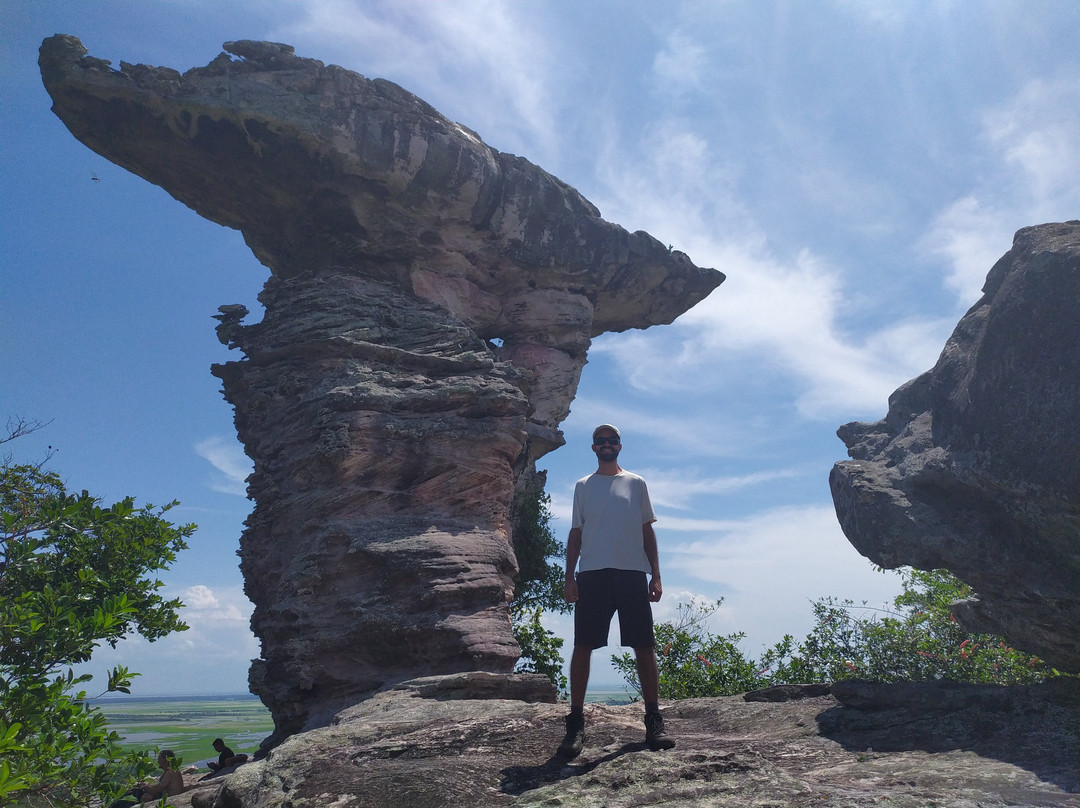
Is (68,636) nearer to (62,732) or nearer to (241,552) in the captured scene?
(62,732)

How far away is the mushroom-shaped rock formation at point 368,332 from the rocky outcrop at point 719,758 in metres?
4.37

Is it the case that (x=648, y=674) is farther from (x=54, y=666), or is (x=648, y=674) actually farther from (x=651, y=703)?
(x=54, y=666)

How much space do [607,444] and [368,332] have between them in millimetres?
9476

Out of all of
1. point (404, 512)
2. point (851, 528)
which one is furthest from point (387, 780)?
point (404, 512)

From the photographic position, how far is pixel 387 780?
5844mm

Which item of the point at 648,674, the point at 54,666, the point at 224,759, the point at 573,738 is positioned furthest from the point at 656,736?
the point at 224,759

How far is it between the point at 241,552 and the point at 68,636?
260 inches

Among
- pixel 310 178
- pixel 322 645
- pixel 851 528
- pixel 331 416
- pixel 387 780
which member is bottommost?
pixel 387 780

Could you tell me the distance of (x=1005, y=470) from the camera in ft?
24.0

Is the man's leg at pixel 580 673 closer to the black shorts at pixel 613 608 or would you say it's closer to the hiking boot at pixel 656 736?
the black shorts at pixel 613 608

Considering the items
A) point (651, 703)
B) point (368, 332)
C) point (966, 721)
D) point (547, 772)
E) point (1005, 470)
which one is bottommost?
point (547, 772)

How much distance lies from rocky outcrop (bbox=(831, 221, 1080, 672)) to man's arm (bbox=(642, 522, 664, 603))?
11.0 feet

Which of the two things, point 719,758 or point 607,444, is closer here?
point 719,758

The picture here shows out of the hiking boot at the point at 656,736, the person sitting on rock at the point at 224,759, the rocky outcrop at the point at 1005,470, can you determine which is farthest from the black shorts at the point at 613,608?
the person sitting on rock at the point at 224,759
